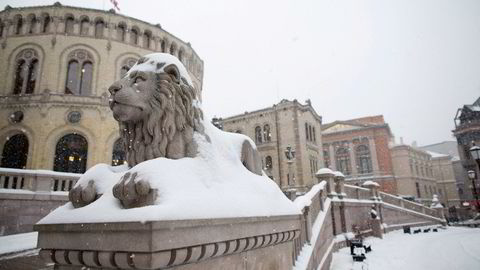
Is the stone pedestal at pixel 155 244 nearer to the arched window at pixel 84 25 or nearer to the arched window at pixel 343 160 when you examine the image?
the arched window at pixel 84 25

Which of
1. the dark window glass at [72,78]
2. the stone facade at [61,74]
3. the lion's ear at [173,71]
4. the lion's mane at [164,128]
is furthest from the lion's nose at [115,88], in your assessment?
the dark window glass at [72,78]

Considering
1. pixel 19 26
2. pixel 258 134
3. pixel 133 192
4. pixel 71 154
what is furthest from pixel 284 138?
pixel 133 192

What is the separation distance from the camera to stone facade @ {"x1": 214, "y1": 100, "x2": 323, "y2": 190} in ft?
98.3

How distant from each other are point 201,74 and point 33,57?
44.1 feet

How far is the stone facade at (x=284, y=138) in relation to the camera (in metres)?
30.0

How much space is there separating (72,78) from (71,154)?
18.5 feet

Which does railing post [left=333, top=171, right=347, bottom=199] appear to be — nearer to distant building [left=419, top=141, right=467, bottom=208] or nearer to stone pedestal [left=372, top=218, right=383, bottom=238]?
stone pedestal [left=372, top=218, right=383, bottom=238]

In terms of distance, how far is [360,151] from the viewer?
4300 cm

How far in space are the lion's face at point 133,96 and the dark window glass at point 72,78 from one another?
69.4 feet

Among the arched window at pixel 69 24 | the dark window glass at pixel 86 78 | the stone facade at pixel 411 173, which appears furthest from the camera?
the stone facade at pixel 411 173

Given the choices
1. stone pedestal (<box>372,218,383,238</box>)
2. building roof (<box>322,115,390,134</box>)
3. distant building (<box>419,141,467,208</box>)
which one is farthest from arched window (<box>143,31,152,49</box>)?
distant building (<box>419,141,467,208</box>)

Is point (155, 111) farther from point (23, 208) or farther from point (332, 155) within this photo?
point (332, 155)

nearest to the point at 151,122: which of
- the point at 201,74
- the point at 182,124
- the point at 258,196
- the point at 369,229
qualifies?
the point at 182,124

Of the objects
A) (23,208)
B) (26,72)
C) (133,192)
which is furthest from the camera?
(26,72)
